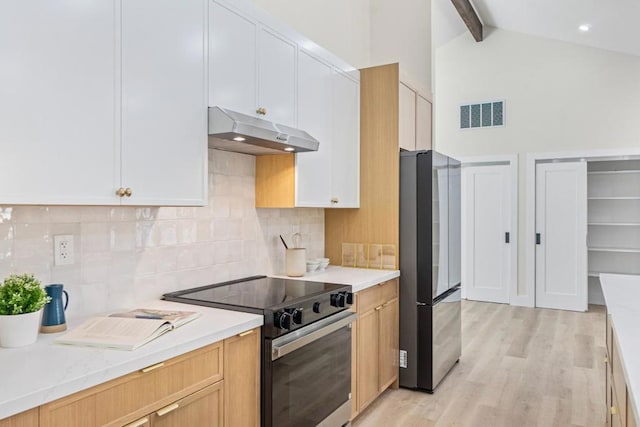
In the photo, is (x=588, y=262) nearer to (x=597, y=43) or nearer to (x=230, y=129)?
(x=597, y=43)

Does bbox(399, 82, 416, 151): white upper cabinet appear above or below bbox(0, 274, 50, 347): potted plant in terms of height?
above

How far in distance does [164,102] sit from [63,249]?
0.74 meters

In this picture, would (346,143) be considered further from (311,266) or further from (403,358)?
(403,358)

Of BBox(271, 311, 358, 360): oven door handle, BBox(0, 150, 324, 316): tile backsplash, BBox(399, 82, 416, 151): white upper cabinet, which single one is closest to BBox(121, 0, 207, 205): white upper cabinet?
BBox(0, 150, 324, 316): tile backsplash

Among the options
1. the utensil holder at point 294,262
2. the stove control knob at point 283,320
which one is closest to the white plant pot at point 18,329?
the stove control knob at point 283,320

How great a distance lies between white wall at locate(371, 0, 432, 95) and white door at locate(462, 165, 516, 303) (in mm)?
2432

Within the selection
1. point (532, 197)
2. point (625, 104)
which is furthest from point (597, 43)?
point (532, 197)

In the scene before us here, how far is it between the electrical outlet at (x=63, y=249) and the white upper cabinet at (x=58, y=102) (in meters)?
0.36

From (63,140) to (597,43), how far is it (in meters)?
6.60

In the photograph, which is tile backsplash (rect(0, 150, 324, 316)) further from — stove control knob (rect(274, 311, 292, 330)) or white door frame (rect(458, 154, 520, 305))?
white door frame (rect(458, 154, 520, 305))

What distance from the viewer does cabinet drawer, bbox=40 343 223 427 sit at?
1316 mm

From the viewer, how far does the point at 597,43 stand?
603 centimetres

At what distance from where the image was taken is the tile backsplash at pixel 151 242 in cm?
183

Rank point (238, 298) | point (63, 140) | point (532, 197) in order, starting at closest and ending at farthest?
point (63, 140) → point (238, 298) → point (532, 197)
